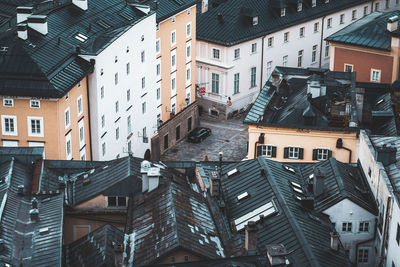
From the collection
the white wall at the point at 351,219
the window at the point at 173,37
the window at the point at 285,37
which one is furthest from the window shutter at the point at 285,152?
the window at the point at 285,37

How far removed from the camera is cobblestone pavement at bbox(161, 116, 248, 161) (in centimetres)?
11288

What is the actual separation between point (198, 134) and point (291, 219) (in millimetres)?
53156

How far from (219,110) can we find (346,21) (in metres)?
30.4

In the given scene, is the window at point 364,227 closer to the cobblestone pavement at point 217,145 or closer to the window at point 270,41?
the cobblestone pavement at point 217,145

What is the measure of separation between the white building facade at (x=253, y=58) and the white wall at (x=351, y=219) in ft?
174

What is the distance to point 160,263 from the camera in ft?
193

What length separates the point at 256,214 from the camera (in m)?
67.8

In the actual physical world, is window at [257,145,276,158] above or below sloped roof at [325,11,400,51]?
below

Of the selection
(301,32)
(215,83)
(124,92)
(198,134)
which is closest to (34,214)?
(124,92)

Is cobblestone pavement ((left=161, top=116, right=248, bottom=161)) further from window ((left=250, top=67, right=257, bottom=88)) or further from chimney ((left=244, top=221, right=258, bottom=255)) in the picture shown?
chimney ((left=244, top=221, right=258, bottom=255))

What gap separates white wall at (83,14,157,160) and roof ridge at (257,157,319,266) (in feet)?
77.1

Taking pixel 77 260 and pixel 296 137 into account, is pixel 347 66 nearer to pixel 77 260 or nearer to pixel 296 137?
pixel 296 137

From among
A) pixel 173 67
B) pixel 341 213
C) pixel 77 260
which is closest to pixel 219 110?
pixel 173 67

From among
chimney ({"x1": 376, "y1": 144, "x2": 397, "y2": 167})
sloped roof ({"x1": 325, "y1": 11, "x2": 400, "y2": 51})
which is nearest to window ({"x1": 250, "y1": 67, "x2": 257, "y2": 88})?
sloped roof ({"x1": 325, "y1": 11, "x2": 400, "y2": 51})
